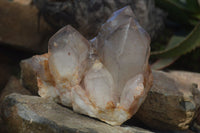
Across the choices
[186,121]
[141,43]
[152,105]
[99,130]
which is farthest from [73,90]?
[186,121]

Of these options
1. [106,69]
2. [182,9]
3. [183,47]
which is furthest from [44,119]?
[182,9]

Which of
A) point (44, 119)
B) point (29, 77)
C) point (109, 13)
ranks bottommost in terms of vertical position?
point (29, 77)

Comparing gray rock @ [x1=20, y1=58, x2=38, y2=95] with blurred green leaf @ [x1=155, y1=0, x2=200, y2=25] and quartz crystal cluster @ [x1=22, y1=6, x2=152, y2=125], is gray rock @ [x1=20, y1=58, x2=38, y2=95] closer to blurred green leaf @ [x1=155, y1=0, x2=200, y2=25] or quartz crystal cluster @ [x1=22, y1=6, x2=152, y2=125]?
quartz crystal cluster @ [x1=22, y1=6, x2=152, y2=125]

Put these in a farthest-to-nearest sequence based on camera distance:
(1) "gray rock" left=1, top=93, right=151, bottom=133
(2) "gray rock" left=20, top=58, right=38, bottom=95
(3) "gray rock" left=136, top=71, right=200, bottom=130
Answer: (2) "gray rock" left=20, top=58, right=38, bottom=95, (3) "gray rock" left=136, top=71, right=200, bottom=130, (1) "gray rock" left=1, top=93, right=151, bottom=133

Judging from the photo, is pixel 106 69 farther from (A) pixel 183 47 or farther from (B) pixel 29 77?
(A) pixel 183 47

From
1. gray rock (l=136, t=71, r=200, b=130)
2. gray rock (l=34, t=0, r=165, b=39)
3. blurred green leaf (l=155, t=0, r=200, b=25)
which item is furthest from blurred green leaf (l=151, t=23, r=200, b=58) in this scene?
gray rock (l=136, t=71, r=200, b=130)

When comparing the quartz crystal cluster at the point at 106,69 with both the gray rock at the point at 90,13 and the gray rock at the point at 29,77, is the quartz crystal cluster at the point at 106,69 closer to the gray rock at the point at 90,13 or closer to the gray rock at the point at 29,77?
the gray rock at the point at 90,13
